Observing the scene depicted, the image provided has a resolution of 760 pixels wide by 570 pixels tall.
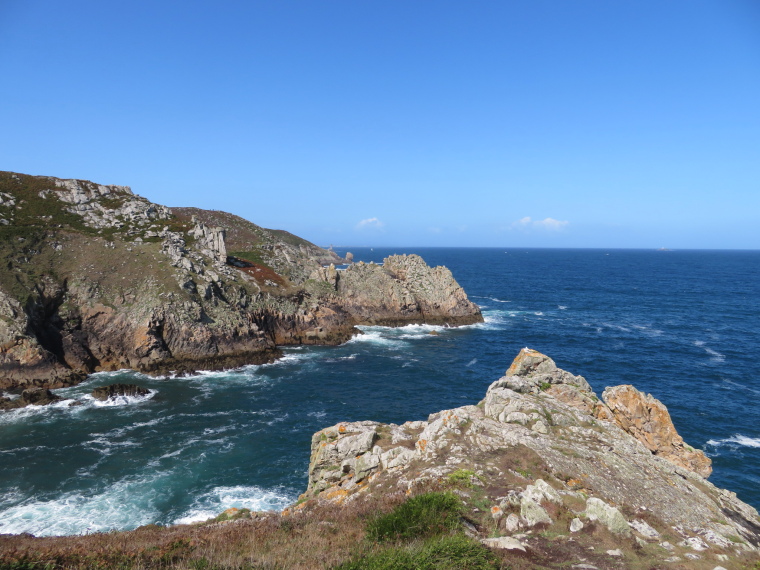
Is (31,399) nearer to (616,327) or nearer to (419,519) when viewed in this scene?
(419,519)

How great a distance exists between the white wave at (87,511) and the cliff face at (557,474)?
13303mm

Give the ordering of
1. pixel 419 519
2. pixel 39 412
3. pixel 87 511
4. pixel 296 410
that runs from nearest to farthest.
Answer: pixel 419 519 → pixel 87 511 → pixel 39 412 → pixel 296 410

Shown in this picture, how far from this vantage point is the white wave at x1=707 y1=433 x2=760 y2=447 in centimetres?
3516

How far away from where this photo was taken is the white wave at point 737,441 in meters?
35.2

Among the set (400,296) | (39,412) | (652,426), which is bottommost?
(39,412)

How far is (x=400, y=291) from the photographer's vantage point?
8044 cm

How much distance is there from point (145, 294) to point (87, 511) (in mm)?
35245

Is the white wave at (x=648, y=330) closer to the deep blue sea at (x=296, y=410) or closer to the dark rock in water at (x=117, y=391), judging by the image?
the deep blue sea at (x=296, y=410)

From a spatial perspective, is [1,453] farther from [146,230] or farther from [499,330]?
[499,330]

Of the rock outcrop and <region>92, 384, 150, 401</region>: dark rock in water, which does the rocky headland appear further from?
the rock outcrop

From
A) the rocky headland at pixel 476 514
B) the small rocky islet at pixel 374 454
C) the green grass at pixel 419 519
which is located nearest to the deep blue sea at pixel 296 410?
the small rocky islet at pixel 374 454

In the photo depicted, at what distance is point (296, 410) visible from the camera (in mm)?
41844

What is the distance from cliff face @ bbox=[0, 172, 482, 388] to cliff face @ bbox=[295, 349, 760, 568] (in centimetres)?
4028

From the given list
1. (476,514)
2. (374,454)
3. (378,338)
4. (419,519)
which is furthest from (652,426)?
(378,338)
